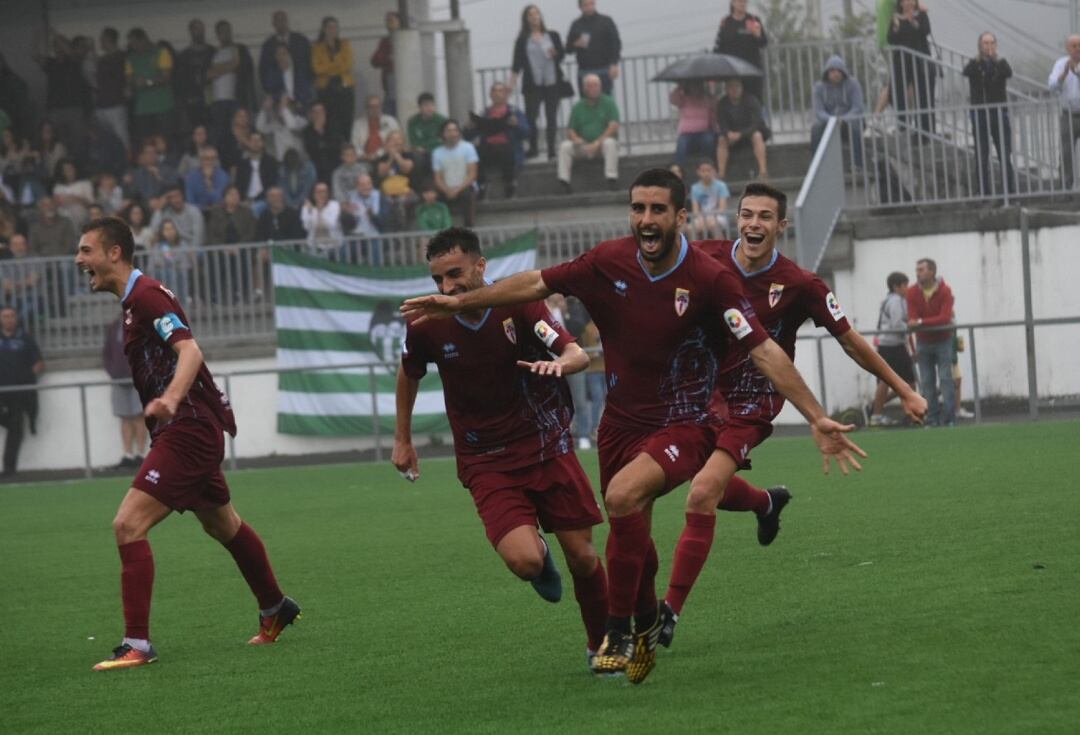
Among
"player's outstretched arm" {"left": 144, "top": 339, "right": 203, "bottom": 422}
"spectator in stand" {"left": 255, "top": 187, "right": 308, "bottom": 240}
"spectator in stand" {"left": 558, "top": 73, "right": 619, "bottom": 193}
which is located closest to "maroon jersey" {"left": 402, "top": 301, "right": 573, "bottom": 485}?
"player's outstretched arm" {"left": 144, "top": 339, "right": 203, "bottom": 422}

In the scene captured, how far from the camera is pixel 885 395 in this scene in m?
20.7

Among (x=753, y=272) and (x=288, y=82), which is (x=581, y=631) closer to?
(x=753, y=272)

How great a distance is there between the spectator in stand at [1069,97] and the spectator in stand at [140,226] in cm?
1218

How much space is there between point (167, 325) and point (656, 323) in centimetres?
266

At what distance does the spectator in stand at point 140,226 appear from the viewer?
80.4 ft

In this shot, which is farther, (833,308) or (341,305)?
→ (341,305)

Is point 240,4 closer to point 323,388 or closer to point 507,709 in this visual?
point 323,388

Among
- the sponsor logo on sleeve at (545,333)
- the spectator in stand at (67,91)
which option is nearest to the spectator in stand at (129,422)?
the spectator in stand at (67,91)

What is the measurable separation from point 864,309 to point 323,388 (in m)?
7.01

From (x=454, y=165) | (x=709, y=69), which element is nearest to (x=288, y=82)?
(x=454, y=165)

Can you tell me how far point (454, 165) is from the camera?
24.9 m

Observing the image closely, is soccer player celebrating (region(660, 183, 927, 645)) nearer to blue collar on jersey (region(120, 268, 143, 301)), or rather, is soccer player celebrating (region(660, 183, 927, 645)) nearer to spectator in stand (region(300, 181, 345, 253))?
blue collar on jersey (region(120, 268, 143, 301))

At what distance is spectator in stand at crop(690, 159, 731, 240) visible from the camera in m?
22.6

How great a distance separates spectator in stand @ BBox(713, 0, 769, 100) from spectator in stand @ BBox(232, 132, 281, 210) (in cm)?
661
